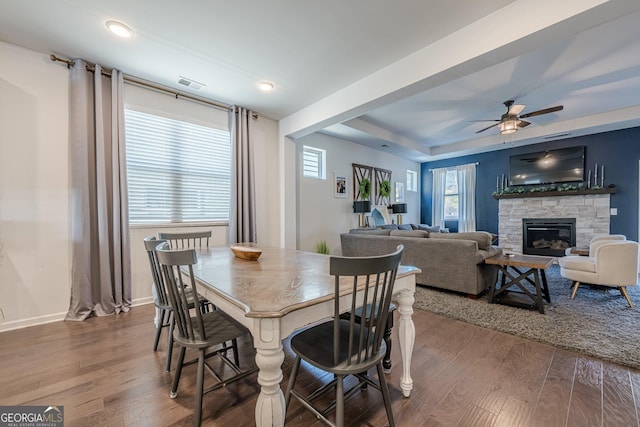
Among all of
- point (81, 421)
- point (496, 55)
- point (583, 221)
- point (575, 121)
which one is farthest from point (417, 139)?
point (81, 421)

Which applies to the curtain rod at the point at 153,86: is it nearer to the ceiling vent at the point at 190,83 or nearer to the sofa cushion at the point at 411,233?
the ceiling vent at the point at 190,83

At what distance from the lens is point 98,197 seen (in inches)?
109

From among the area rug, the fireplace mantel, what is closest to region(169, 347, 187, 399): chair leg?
the area rug

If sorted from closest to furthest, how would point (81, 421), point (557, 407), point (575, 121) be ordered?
point (81, 421), point (557, 407), point (575, 121)

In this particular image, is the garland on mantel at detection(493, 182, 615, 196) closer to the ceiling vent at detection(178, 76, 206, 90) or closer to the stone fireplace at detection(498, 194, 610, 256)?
the stone fireplace at detection(498, 194, 610, 256)

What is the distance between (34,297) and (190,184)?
191 cm

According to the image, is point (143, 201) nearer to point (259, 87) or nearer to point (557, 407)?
point (259, 87)

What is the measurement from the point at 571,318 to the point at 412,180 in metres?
5.78

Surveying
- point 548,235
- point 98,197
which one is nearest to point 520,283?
point 548,235

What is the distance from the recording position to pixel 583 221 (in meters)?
5.31

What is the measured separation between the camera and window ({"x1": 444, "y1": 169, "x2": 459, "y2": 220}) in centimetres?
732

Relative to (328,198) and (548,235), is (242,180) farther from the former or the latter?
(548,235)

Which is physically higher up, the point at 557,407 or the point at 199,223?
the point at 199,223

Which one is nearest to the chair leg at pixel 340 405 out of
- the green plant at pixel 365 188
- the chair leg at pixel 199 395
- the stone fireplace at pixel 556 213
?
the chair leg at pixel 199 395
